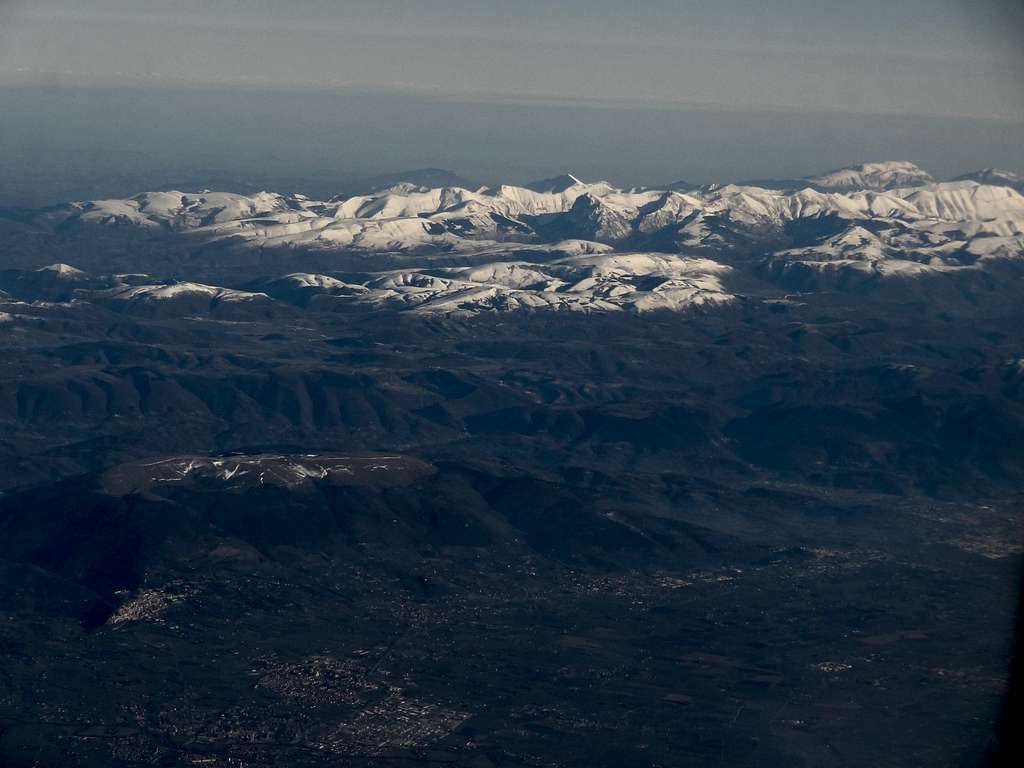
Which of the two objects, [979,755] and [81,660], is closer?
[979,755]

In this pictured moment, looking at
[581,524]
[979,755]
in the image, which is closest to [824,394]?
[581,524]

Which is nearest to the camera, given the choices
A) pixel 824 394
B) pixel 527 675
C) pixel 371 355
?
pixel 527 675

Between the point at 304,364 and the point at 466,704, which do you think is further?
the point at 304,364

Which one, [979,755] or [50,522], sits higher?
[979,755]

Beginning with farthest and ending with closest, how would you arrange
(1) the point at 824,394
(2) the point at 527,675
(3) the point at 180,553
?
1. (1) the point at 824,394
2. (3) the point at 180,553
3. (2) the point at 527,675

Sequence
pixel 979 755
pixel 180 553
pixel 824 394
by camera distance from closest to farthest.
Answer: pixel 979 755
pixel 180 553
pixel 824 394

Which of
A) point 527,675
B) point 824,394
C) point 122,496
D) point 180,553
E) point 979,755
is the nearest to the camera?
point 979,755

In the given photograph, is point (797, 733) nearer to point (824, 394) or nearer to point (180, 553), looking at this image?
point (180, 553)

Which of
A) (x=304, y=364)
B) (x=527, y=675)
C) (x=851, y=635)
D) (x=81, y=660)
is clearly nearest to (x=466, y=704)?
(x=527, y=675)

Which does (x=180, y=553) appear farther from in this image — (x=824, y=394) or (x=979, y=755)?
(x=824, y=394)
